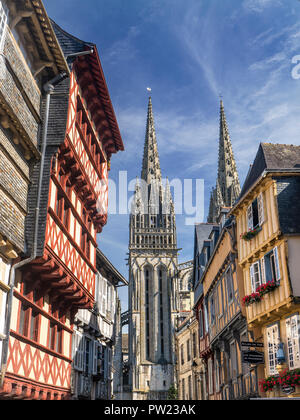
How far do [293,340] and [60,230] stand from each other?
22.9ft

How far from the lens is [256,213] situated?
15.7 m

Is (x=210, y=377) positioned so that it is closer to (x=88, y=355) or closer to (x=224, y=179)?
(x=88, y=355)

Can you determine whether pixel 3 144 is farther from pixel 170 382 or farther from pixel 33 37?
pixel 170 382

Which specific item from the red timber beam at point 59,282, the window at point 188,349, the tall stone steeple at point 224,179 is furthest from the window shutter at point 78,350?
the tall stone steeple at point 224,179

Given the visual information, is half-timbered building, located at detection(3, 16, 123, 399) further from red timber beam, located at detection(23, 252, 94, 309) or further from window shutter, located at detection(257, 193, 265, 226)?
window shutter, located at detection(257, 193, 265, 226)

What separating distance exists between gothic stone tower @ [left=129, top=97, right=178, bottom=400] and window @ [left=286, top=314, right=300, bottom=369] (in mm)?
60948

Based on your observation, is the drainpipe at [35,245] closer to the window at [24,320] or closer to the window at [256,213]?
the window at [24,320]

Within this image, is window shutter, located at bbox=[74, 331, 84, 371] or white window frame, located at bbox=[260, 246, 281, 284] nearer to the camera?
white window frame, located at bbox=[260, 246, 281, 284]

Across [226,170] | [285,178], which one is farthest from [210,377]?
[226,170]

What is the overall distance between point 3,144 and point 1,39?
2.30 m

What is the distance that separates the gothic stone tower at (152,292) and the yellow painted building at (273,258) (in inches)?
2340

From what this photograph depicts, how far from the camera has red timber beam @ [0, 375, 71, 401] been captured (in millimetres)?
11258

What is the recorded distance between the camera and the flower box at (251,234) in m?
14.9

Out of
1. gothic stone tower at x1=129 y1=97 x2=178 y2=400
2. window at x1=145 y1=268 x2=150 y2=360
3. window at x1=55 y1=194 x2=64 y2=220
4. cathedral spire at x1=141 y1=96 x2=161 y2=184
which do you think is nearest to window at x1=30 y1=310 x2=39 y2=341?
window at x1=55 y1=194 x2=64 y2=220
